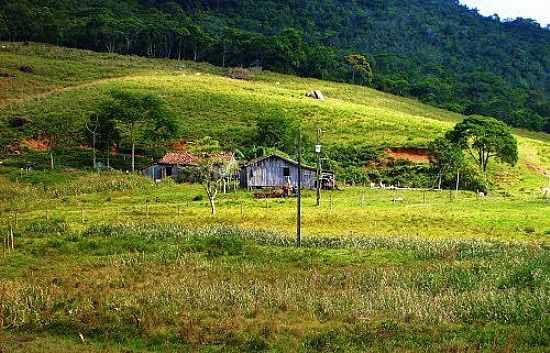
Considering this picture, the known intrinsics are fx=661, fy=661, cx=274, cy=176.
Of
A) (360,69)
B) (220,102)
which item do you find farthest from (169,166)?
(360,69)

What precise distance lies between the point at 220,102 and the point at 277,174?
35.9m

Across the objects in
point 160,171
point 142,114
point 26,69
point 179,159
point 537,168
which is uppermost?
point 26,69

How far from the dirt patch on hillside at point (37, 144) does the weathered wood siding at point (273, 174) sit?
28.0 meters

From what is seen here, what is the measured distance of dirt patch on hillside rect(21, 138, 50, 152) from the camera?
79.0 m

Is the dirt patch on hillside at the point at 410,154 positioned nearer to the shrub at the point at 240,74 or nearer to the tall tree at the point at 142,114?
the tall tree at the point at 142,114

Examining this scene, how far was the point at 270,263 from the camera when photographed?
30.6m

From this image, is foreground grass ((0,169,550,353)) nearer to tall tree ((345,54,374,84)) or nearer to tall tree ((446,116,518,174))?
tall tree ((446,116,518,174))

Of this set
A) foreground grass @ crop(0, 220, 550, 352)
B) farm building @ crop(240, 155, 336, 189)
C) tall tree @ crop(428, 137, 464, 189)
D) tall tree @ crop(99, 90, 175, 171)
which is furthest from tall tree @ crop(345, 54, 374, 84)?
foreground grass @ crop(0, 220, 550, 352)

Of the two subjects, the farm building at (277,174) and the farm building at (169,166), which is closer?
the farm building at (277,174)

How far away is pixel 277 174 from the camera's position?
2608 inches

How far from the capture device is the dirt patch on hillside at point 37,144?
3110 inches

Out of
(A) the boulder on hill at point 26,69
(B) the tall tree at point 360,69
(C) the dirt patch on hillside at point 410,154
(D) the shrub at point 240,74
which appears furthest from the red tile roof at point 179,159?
(B) the tall tree at point 360,69

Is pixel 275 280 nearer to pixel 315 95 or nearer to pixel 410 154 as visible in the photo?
pixel 410 154

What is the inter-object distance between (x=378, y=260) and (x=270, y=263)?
5247 mm
